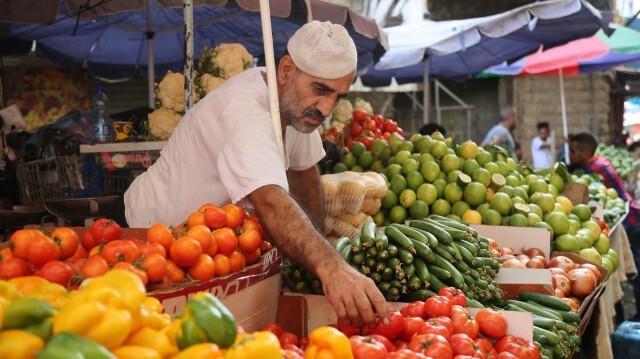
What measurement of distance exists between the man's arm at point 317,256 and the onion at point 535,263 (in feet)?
6.86

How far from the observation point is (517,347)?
2.42 m

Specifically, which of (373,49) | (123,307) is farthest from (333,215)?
(373,49)

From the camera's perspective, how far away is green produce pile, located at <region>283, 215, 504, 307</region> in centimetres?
277

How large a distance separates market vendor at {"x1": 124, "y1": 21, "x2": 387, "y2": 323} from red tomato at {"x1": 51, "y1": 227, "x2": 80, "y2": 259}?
63cm

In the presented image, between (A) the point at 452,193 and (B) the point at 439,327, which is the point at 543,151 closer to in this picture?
(A) the point at 452,193

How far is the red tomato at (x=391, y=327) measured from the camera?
2285 mm

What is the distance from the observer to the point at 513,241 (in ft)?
14.6

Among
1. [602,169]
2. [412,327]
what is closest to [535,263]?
[412,327]

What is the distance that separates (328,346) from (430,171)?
3603 mm

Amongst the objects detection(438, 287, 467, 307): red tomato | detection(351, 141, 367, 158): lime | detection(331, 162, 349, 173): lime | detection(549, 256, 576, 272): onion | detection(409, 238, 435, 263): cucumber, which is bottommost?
detection(549, 256, 576, 272): onion

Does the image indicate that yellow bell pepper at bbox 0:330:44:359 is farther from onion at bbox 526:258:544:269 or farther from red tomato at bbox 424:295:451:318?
onion at bbox 526:258:544:269

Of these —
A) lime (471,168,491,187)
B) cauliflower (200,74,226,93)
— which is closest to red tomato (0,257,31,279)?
cauliflower (200,74,226,93)

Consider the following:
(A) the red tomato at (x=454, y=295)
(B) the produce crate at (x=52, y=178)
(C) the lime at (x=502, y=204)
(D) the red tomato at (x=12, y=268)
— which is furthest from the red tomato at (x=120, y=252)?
(C) the lime at (x=502, y=204)

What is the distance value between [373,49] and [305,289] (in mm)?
6165
